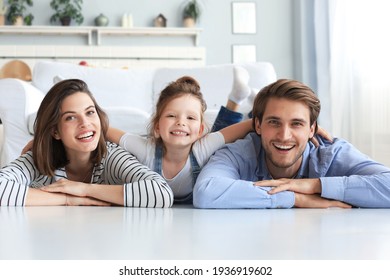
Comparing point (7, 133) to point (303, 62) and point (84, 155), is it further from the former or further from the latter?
point (303, 62)

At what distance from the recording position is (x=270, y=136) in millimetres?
1840

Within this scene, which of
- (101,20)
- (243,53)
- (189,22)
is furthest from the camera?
(243,53)

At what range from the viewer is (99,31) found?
20.8 feet

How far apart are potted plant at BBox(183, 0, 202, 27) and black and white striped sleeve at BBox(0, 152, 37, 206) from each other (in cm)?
479

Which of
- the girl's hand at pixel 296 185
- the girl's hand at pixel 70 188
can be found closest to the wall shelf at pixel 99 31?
the girl's hand at pixel 70 188

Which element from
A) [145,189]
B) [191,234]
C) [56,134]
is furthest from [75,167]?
[191,234]

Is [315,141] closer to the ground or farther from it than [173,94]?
closer to the ground

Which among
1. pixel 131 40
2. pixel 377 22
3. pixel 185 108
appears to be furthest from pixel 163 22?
pixel 185 108

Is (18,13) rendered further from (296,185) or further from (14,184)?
(296,185)

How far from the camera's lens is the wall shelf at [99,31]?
6.23 metres

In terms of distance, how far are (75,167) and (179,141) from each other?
0.41m

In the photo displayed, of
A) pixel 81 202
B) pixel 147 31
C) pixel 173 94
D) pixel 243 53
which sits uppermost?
pixel 147 31

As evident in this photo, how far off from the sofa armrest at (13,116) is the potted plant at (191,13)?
3.46m

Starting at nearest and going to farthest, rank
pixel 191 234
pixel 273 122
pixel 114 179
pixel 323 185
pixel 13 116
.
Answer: pixel 191 234, pixel 323 185, pixel 273 122, pixel 114 179, pixel 13 116
